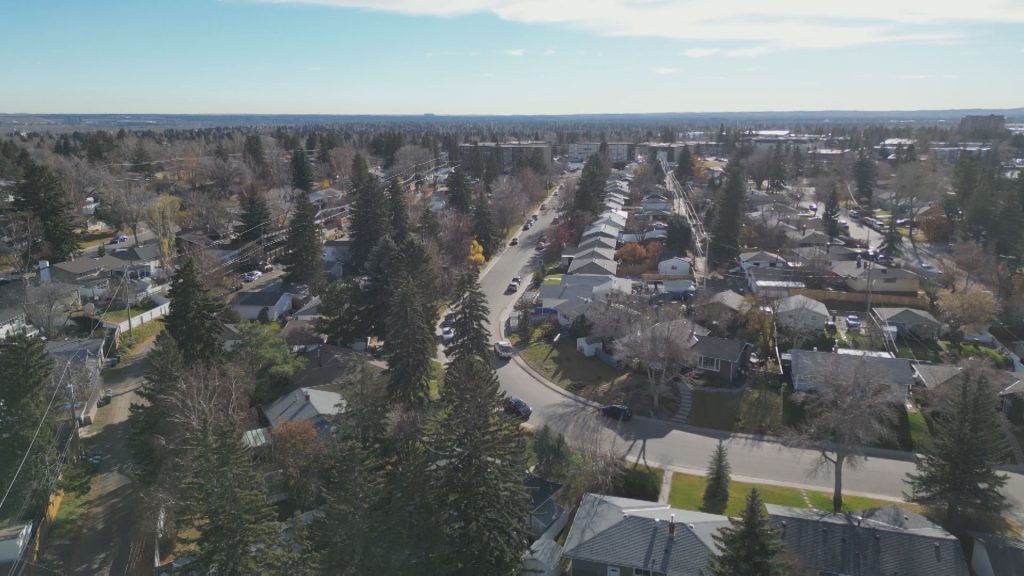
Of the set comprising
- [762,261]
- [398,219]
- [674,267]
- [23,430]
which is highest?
[398,219]

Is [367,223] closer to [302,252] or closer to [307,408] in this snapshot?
[302,252]

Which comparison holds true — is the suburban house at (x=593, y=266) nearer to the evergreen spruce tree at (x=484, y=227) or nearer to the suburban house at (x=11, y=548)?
the evergreen spruce tree at (x=484, y=227)

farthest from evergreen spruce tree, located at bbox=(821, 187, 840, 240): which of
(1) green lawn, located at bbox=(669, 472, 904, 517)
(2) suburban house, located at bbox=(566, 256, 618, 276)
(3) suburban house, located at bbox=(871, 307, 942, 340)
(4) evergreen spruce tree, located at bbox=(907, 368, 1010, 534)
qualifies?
(1) green lawn, located at bbox=(669, 472, 904, 517)

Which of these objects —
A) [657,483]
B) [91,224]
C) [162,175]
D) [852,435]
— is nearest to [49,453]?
[657,483]

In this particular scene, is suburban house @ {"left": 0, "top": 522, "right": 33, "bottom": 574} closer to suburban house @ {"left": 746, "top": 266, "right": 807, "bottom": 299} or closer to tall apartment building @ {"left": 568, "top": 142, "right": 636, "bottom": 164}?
suburban house @ {"left": 746, "top": 266, "right": 807, "bottom": 299}

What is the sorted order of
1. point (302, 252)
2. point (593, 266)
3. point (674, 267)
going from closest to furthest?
1. point (302, 252)
2. point (593, 266)
3. point (674, 267)

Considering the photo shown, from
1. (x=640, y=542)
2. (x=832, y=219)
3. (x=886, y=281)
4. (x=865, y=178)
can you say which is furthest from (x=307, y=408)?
(x=865, y=178)

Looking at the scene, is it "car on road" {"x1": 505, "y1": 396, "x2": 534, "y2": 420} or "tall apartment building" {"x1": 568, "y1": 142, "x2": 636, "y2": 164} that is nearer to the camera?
"car on road" {"x1": 505, "y1": 396, "x2": 534, "y2": 420}
